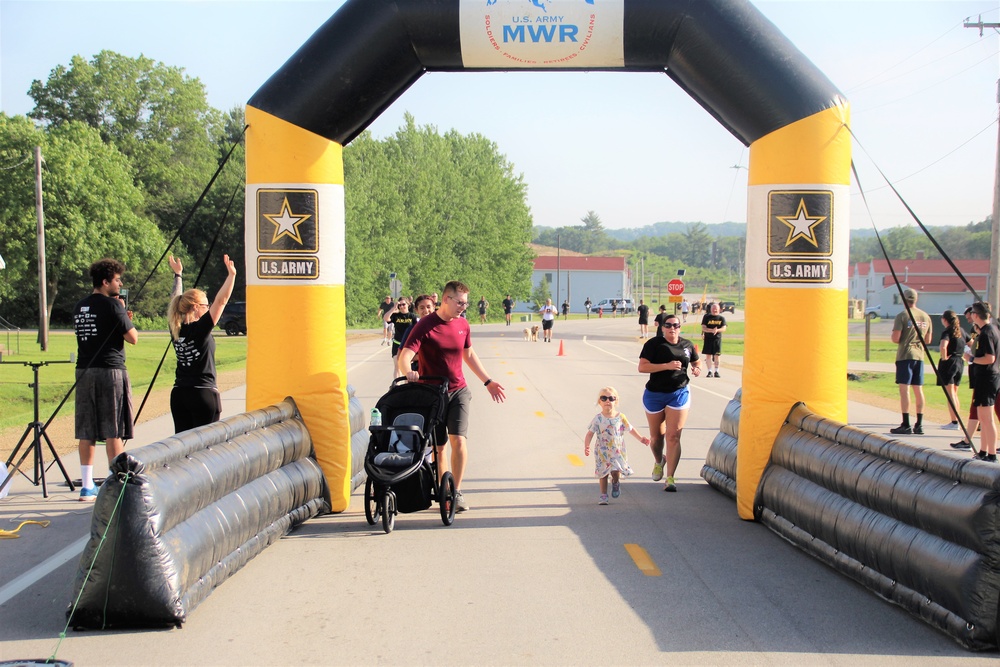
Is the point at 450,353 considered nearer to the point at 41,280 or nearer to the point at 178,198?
the point at 41,280

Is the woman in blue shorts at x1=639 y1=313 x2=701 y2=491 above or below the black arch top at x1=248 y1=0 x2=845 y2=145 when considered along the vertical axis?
below

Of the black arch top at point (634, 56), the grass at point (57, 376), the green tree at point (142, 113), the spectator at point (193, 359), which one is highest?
the green tree at point (142, 113)

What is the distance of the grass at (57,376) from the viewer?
1962 centimetres

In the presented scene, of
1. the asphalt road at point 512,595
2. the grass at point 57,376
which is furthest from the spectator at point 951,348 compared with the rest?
the grass at point 57,376

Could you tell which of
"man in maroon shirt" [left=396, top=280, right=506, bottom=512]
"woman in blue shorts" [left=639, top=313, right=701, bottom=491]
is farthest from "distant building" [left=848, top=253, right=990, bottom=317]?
"man in maroon shirt" [left=396, top=280, right=506, bottom=512]

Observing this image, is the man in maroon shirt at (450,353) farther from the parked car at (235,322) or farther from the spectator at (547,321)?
the parked car at (235,322)

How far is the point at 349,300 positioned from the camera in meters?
57.6

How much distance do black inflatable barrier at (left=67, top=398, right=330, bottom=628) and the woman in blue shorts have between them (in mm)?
3981

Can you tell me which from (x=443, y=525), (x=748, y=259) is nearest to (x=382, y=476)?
(x=443, y=525)

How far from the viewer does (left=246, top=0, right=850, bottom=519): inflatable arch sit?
28.3 feet

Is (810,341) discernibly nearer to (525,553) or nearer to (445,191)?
(525,553)

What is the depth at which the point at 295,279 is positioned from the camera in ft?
29.3

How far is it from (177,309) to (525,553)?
3805 mm

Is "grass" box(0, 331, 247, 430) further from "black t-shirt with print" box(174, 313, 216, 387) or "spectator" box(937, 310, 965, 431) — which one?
"spectator" box(937, 310, 965, 431)
